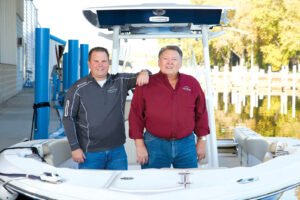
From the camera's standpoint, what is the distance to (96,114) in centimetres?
346

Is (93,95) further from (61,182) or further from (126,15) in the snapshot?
(126,15)

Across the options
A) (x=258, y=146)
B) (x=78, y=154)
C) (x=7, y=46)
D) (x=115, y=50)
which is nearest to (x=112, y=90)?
(x=78, y=154)

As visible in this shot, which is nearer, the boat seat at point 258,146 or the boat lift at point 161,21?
the boat seat at point 258,146

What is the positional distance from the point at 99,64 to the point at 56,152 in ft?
3.26

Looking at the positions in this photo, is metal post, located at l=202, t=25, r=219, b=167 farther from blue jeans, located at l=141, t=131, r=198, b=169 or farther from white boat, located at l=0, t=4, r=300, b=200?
blue jeans, located at l=141, t=131, r=198, b=169

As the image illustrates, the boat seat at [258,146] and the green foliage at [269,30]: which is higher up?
the green foliage at [269,30]

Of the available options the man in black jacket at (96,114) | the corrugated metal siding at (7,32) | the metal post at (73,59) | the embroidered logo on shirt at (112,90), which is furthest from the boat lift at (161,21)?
the corrugated metal siding at (7,32)

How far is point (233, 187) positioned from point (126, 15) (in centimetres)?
219

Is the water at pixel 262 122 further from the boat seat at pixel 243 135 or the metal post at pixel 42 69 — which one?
the boat seat at pixel 243 135

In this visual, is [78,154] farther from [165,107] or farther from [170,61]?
[170,61]

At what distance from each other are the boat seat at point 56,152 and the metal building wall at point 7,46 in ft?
44.9

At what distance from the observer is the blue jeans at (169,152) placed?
3500mm

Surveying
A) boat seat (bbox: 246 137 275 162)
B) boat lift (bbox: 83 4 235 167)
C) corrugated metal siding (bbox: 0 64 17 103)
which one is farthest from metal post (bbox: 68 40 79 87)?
corrugated metal siding (bbox: 0 64 17 103)

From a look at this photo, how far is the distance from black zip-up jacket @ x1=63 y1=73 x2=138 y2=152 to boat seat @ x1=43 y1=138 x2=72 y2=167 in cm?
42
